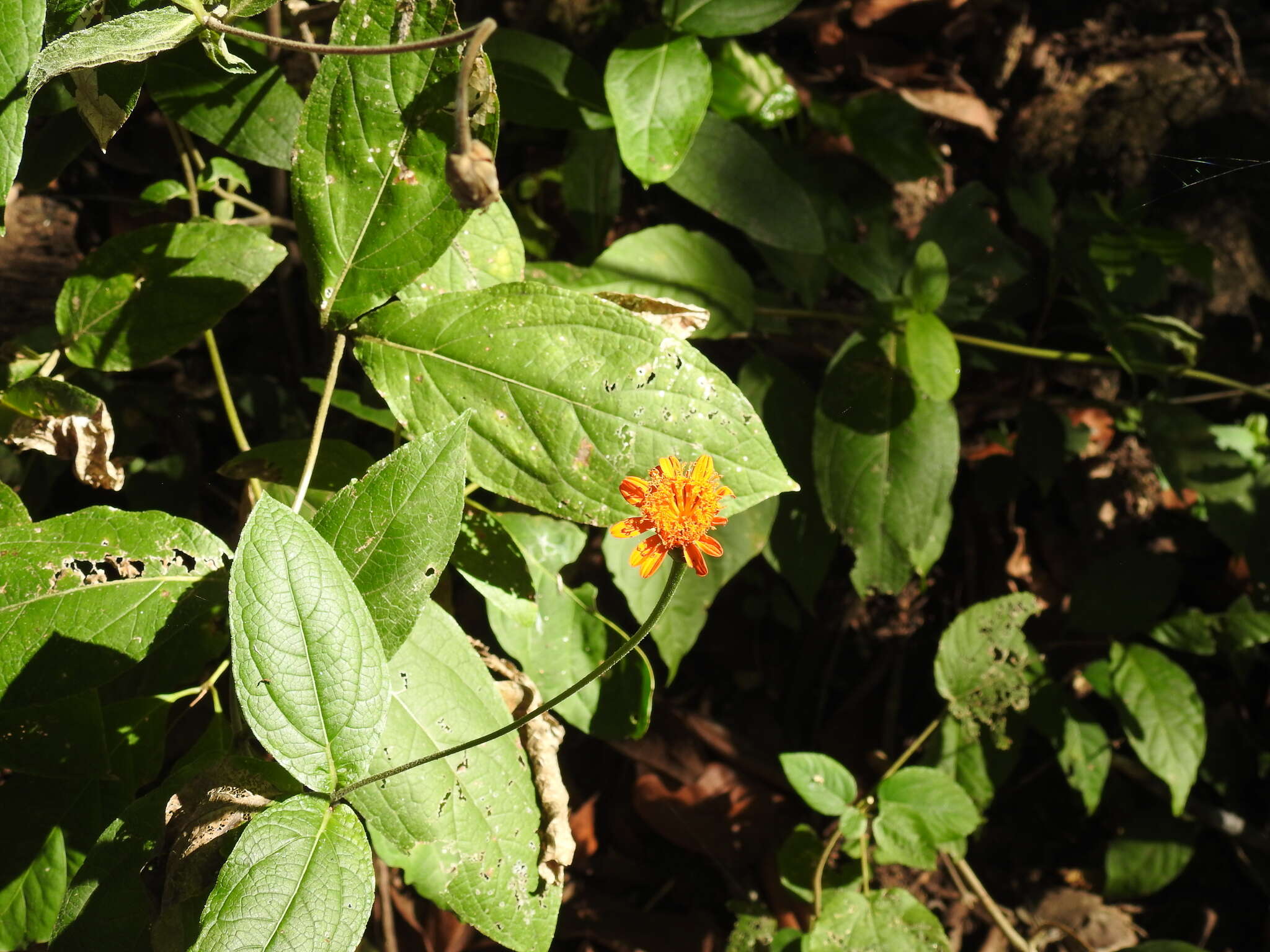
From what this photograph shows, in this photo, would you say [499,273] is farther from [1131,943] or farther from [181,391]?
[1131,943]

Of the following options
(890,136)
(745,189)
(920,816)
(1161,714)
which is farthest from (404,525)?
(1161,714)

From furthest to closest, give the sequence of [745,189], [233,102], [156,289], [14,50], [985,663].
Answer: [985,663], [745,189], [233,102], [156,289], [14,50]

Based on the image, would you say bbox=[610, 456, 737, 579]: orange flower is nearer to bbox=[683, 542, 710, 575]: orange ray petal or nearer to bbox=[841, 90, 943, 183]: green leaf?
bbox=[683, 542, 710, 575]: orange ray petal

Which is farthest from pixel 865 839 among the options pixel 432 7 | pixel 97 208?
pixel 97 208

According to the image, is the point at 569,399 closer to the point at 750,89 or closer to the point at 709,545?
the point at 709,545

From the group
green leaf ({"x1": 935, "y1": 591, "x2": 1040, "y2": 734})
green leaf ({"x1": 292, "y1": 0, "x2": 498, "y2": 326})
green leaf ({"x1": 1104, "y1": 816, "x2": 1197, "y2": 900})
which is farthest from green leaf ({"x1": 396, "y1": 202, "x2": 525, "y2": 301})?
green leaf ({"x1": 1104, "y1": 816, "x2": 1197, "y2": 900})
